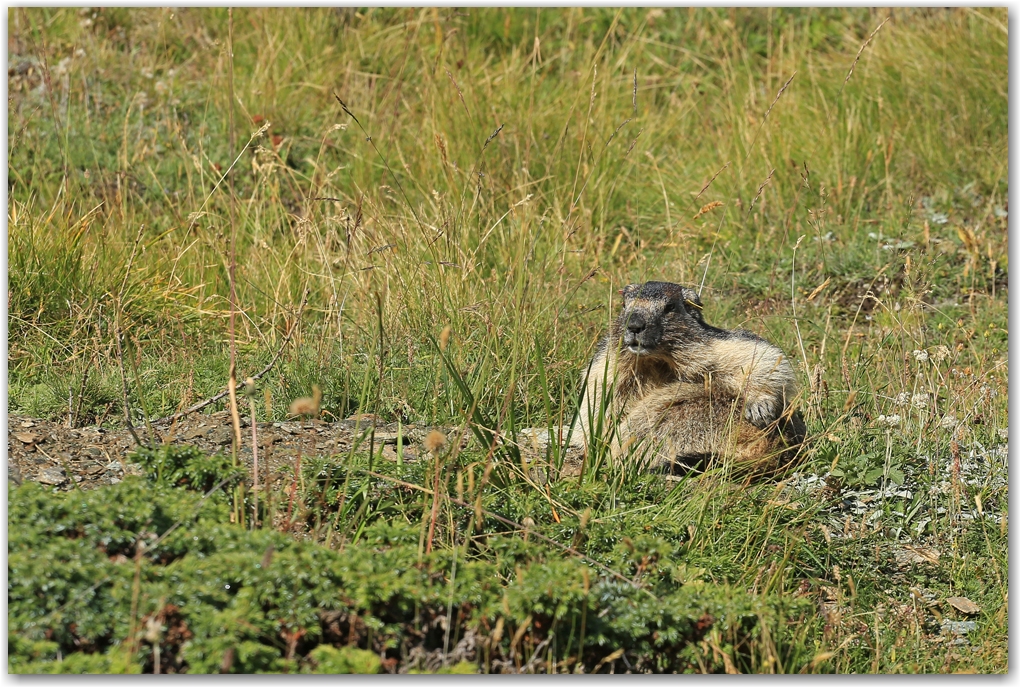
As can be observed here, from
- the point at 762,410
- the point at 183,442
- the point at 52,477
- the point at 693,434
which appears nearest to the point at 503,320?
the point at 693,434

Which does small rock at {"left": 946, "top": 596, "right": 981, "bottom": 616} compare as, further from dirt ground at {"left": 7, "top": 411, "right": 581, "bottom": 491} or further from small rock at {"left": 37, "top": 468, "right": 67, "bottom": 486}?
small rock at {"left": 37, "top": 468, "right": 67, "bottom": 486}

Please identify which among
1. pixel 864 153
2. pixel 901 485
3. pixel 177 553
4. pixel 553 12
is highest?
pixel 553 12

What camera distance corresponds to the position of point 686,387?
17.3 ft

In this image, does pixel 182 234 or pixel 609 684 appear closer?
pixel 609 684

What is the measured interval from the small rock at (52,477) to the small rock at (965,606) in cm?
362

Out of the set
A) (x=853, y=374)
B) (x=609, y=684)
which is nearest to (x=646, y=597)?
(x=609, y=684)

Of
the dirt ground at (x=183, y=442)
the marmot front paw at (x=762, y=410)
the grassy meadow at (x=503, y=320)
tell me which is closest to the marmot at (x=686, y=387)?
the marmot front paw at (x=762, y=410)

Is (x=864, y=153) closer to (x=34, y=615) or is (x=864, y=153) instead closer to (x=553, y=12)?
(x=553, y=12)

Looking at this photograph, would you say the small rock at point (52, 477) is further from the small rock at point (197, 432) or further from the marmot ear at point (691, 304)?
the marmot ear at point (691, 304)

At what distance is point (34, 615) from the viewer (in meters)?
3.29

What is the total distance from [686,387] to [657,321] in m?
0.35

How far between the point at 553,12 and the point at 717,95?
1.78 metres

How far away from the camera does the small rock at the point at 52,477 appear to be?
4.67 meters

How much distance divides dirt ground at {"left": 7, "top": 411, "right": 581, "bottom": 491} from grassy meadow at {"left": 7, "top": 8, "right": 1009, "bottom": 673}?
23cm
